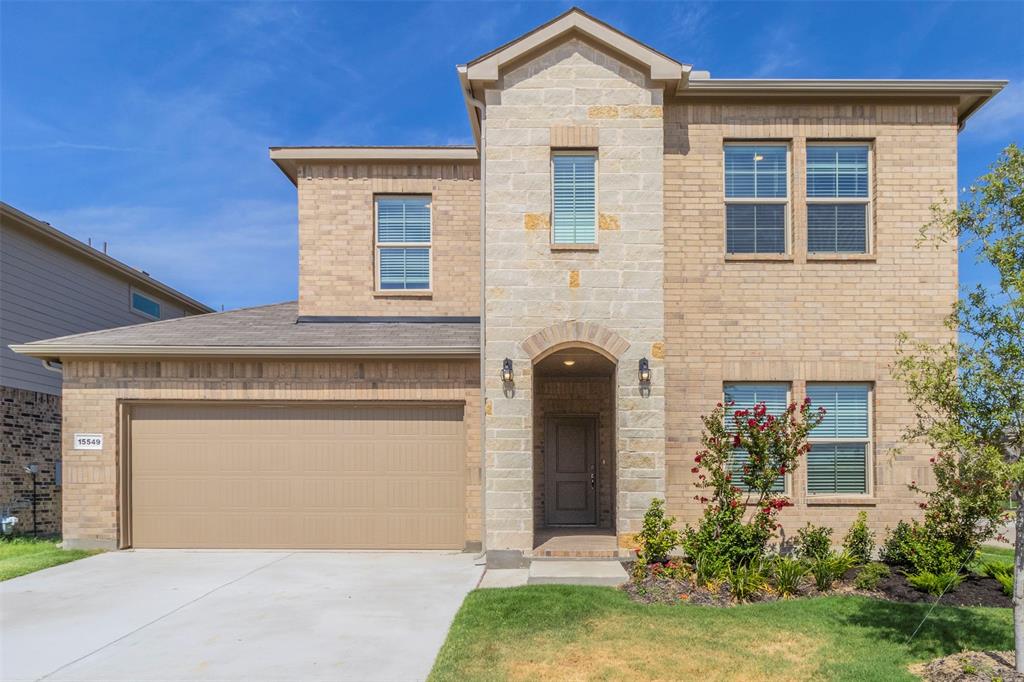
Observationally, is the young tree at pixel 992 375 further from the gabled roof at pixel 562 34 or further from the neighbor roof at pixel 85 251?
the neighbor roof at pixel 85 251

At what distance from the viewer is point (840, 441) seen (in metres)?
9.73

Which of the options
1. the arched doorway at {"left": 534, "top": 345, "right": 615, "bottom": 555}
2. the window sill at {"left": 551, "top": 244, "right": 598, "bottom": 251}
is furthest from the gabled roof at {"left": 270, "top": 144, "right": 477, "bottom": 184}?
the arched doorway at {"left": 534, "top": 345, "right": 615, "bottom": 555}

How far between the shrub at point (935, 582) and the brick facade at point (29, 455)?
1536 cm

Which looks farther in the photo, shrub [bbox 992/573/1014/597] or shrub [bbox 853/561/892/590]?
shrub [bbox 853/561/892/590]

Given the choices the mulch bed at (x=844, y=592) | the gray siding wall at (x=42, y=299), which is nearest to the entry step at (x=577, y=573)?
the mulch bed at (x=844, y=592)

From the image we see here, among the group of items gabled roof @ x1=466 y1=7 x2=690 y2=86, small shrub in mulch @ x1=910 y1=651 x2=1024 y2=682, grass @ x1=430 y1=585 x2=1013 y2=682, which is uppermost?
Answer: gabled roof @ x1=466 y1=7 x2=690 y2=86

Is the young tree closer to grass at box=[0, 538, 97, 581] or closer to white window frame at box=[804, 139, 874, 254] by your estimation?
white window frame at box=[804, 139, 874, 254]

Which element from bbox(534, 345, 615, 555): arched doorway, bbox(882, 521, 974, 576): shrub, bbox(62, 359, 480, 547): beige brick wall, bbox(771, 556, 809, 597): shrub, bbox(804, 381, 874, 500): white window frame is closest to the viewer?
bbox(771, 556, 809, 597): shrub

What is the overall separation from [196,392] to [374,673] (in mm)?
6943

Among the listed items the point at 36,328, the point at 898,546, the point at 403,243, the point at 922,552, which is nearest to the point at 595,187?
the point at 403,243

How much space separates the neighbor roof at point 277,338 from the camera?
1084 centimetres

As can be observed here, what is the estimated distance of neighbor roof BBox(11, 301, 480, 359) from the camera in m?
10.8

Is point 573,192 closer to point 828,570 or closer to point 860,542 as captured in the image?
point 828,570

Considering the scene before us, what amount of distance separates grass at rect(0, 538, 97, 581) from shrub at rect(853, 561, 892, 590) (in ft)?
36.1
